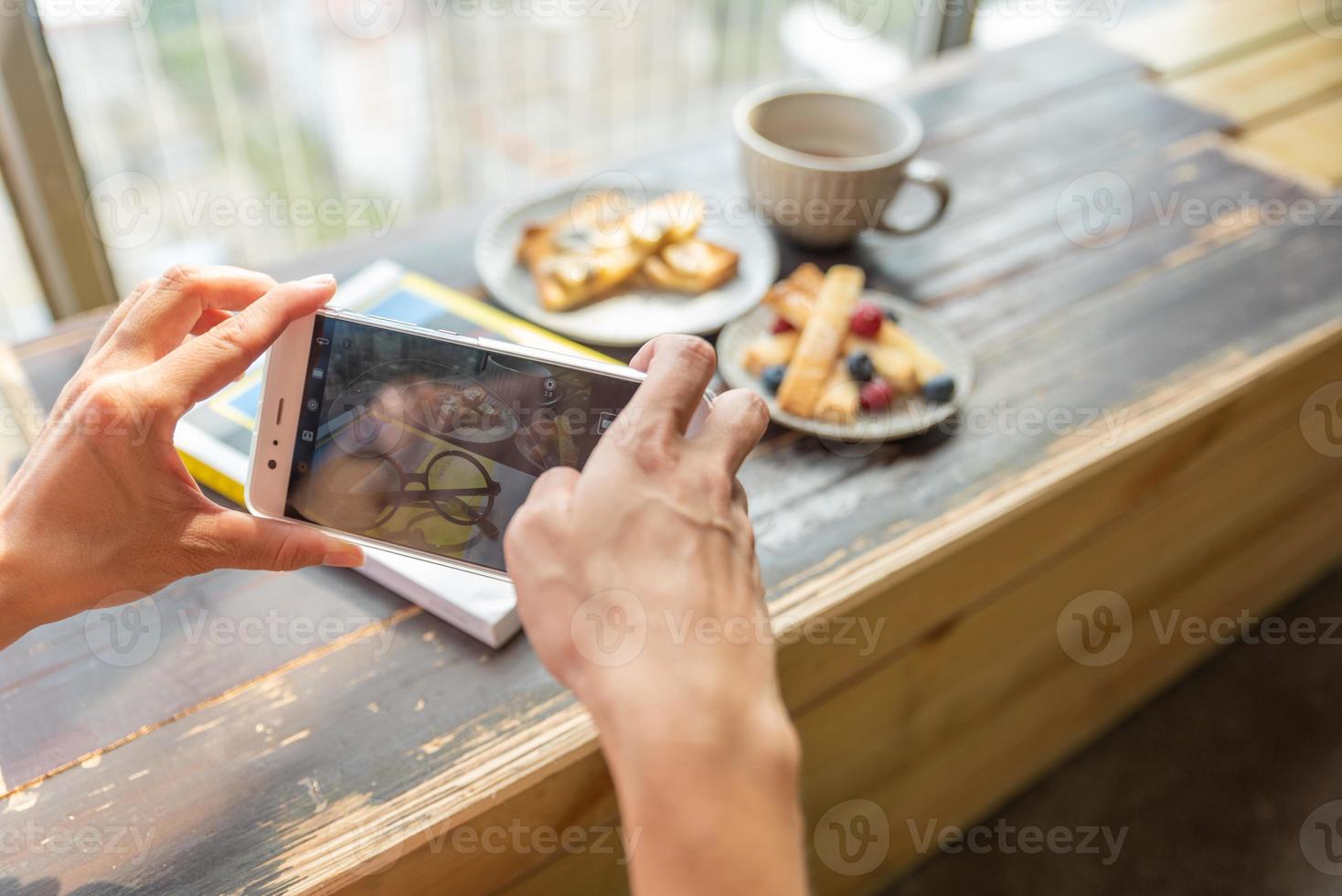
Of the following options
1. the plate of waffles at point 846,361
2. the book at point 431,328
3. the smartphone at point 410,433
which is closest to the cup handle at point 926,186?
the plate of waffles at point 846,361

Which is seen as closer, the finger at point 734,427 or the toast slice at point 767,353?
the finger at point 734,427

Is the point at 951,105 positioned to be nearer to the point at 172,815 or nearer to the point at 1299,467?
the point at 1299,467

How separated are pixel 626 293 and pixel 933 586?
409 mm

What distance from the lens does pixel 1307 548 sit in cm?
151

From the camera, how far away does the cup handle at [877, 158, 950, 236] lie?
105 cm

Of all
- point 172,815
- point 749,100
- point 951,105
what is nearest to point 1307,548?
point 951,105

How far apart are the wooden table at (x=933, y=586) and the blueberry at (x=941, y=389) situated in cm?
3

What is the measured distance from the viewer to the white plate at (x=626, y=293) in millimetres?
971

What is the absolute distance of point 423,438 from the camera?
67cm

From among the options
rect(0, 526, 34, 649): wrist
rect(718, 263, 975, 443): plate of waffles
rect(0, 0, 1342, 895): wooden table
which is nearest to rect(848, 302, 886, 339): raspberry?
rect(718, 263, 975, 443): plate of waffles

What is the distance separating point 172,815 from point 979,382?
0.75 meters

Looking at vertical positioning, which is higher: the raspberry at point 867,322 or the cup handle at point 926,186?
the cup handle at point 926,186

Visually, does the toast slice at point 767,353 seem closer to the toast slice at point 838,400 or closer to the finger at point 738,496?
the toast slice at point 838,400

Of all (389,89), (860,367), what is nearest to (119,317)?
(860,367)
